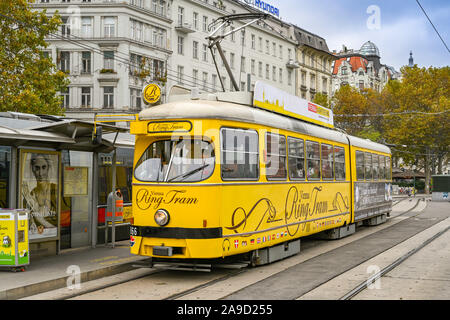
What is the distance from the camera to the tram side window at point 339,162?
15461 mm

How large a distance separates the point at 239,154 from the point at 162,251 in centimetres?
220

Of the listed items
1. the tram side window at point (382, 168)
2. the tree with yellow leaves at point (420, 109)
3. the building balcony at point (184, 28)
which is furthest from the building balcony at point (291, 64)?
the tram side window at point (382, 168)

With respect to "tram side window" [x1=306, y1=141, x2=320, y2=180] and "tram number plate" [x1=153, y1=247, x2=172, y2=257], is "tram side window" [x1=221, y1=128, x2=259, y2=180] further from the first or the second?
"tram side window" [x1=306, y1=141, x2=320, y2=180]

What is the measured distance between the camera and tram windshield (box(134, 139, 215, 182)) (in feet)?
31.3

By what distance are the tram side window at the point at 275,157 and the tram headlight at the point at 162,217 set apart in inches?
91.9

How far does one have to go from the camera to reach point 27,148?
1089 centimetres

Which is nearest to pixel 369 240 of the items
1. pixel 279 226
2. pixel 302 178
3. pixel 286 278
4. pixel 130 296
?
pixel 302 178

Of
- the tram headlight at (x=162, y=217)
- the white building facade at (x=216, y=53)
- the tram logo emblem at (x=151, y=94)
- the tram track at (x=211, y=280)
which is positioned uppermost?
the white building facade at (x=216, y=53)

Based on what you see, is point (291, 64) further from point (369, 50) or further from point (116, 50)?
point (369, 50)

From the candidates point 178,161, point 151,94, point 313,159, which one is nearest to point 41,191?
point 151,94

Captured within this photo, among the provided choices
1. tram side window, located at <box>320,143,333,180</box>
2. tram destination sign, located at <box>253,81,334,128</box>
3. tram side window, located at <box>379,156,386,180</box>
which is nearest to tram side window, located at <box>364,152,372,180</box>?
tram side window, located at <box>379,156,386,180</box>

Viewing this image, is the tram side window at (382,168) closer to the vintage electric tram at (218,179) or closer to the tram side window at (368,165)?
the tram side window at (368,165)

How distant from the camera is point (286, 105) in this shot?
1267cm

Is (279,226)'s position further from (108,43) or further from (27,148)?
(108,43)
